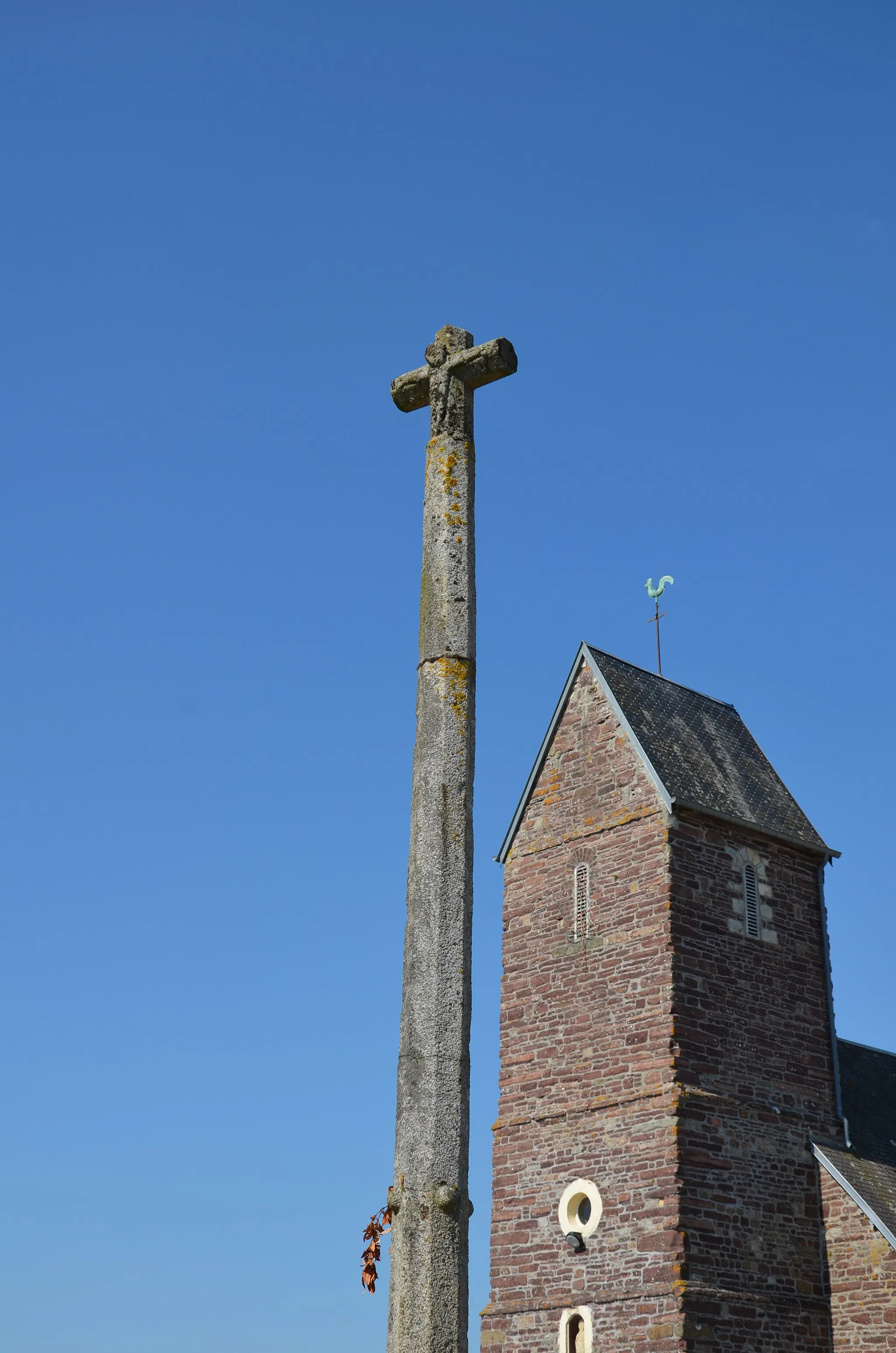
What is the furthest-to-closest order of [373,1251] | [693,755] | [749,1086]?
[693,755]
[749,1086]
[373,1251]

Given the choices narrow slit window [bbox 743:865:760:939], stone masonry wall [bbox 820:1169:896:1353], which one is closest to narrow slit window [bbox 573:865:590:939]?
narrow slit window [bbox 743:865:760:939]

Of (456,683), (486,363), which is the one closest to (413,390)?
(486,363)

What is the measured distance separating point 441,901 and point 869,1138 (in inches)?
694

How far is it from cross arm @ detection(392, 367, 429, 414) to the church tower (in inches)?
525

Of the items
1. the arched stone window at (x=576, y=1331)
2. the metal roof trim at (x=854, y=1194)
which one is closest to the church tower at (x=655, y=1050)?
the arched stone window at (x=576, y=1331)

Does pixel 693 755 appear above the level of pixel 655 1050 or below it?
above

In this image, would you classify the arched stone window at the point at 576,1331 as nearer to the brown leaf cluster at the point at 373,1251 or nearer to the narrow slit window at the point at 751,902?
the narrow slit window at the point at 751,902

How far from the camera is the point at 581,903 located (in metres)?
22.1

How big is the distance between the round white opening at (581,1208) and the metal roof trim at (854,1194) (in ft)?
11.0

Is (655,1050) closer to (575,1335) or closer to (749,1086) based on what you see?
(749,1086)

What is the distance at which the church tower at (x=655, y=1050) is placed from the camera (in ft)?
63.1

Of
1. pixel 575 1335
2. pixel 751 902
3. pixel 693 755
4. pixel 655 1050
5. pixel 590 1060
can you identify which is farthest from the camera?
pixel 693 755

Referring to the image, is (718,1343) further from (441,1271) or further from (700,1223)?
(441,1271)

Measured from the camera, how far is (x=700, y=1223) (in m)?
19.0
